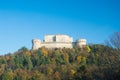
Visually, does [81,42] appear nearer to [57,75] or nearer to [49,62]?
[49,62]

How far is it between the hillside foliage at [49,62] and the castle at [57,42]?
436 centimetres

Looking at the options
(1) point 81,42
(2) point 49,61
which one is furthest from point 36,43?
(2) point 49,61

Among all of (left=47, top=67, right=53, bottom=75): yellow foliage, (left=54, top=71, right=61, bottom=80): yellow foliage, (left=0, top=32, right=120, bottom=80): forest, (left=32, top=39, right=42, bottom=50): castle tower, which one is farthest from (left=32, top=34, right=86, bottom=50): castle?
(left=54, top=71, right=61, bottom=80): yellow foliage

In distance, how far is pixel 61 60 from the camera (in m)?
138

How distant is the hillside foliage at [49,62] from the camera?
11812 centimetres

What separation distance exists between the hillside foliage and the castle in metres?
4.36

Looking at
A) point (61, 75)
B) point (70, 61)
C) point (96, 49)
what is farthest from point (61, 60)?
point (61, 75)

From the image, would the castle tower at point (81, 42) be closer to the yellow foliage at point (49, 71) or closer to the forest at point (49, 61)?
the forest at point (49, 61)

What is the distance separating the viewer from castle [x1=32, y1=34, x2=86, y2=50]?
154 meters

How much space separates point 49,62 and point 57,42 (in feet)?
62.1

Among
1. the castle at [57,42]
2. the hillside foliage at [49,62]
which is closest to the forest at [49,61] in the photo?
the hillside foliage at [49,62]

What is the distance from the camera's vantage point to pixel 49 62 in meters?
137

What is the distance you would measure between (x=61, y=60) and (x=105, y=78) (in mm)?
59265

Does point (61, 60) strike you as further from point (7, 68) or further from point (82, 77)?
point (82, 77)
